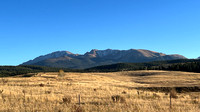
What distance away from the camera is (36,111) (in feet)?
34.0

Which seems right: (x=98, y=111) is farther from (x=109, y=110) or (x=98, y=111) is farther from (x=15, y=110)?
(x=15, y=110)

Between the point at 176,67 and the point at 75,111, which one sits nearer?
the point at 75,111

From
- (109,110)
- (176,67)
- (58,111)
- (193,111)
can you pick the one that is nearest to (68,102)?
(58,111)

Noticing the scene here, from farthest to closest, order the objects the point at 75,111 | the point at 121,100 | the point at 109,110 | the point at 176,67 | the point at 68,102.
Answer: the point at 176,67 → the point at 121,100 → the point at 68,102 → the point at 109,110 → the point at 75,111

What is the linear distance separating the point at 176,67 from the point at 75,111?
442 feet

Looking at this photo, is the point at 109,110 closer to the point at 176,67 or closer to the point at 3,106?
the point at 3,106

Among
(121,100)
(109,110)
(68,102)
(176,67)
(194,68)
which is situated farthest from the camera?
(176,67)

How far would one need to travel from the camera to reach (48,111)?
10320mm

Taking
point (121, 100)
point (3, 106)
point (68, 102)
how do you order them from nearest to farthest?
1. point (3, 106)
2. point (68, 102)
3. point (121, 100)

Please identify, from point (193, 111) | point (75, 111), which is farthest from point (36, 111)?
point (193, 111)

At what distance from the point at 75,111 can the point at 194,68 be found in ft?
411

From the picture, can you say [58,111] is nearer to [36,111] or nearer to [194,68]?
[36,111]

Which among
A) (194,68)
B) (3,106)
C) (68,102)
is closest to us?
(3,106)

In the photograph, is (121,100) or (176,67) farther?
(176,67)
